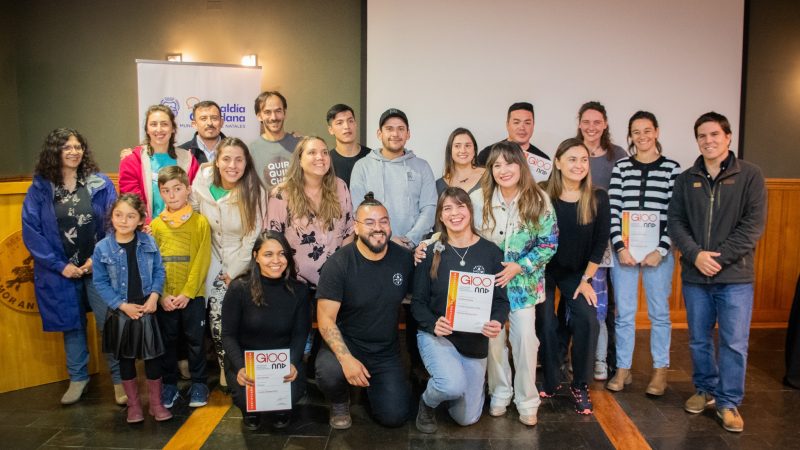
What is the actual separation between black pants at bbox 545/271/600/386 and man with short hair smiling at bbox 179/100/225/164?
2578mm

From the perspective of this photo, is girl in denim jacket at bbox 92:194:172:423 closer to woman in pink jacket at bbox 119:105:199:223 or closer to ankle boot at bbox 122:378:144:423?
ankle boot at bbox 122:378:144:423

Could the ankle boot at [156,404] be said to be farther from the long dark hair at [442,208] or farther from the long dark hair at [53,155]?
the long dark hair at [442,208]

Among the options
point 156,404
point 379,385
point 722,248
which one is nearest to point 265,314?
point 379,385

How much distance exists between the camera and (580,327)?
366 centimetres

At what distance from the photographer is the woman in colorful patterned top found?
11.5 ft

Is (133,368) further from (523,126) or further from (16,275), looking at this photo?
(523,126)

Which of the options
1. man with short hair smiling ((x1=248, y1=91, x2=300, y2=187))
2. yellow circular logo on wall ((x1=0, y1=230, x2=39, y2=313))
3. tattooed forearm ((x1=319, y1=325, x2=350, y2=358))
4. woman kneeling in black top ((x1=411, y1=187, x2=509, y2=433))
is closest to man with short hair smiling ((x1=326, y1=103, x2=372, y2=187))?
man with short hair smiling ((x1=248, y1=91, x2=300, y2=187))

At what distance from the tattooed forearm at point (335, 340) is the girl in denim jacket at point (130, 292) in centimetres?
99

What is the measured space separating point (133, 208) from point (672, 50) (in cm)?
471

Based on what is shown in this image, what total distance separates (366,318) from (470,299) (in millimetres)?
616

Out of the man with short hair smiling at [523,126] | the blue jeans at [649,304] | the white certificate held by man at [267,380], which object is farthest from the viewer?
the man with short hair smiling at [523,126]

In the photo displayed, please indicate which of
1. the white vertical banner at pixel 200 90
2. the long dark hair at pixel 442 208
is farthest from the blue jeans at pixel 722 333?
the white vertical banner at pixel 200 90

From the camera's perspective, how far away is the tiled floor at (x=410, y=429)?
3.30 m

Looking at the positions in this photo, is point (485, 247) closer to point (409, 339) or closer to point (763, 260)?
point (409, 339)
